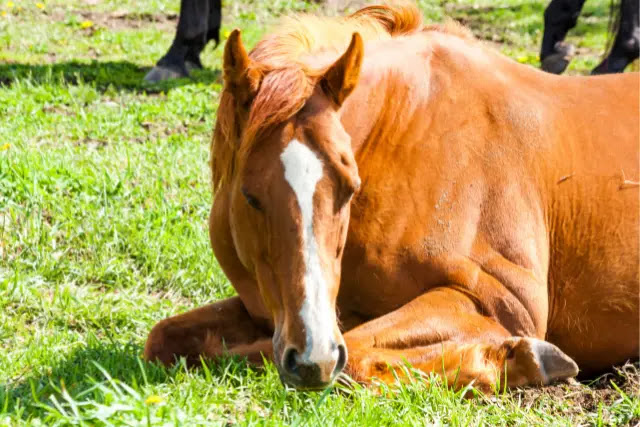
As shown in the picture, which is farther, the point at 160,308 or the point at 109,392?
the point at 160,308

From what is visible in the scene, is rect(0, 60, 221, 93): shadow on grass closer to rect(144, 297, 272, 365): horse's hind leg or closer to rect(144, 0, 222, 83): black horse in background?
rect(144, 0, 222, 83): black horse in background

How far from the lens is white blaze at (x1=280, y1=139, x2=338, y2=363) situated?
277 cm

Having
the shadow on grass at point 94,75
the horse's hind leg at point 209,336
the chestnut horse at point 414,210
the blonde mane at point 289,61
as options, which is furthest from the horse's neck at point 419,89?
the shadow on grass at point 94,75

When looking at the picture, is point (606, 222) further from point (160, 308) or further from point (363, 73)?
point (160, 308)

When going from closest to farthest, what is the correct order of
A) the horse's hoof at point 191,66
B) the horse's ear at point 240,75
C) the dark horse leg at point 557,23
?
1. the horse's ear at point 240,75
2. the dark horse leg at point 557,23
3. the horse's hoof at point 191,66

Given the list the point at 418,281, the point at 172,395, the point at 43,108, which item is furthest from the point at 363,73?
the point at 43,108

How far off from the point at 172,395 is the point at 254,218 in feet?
2.07

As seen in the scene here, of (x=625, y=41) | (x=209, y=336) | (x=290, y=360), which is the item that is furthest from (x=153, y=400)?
(x=625, y=41)

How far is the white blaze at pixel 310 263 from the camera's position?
2771 millimetres

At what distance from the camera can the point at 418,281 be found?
3492 millimetres

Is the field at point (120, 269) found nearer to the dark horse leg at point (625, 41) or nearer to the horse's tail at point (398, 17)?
the dark horse leg at point (625, 41)

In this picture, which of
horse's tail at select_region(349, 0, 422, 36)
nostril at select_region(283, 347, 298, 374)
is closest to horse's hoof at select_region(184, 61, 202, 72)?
horse's tail at select_region(349, 0, 422, 36)

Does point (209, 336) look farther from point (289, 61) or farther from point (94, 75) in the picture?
point (94, 75)

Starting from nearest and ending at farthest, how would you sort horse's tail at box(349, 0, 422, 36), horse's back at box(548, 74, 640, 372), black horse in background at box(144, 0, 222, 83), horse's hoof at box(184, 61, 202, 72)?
horse's back at box(548, 74, 640, 372) < horse's tail at box(349, 0, 422, 36) < black horse in background at box(144, 0, 222, 83) < horse's hoof at box(184, 61, 202, 72)
